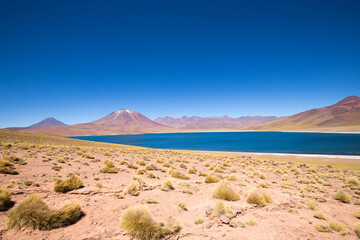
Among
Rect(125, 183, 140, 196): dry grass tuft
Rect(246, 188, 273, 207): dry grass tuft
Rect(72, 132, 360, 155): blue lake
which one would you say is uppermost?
Rect(125, 183, 140, 196): dry grass tuft

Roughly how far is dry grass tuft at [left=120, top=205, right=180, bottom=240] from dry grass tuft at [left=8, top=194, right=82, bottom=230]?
1609 mm

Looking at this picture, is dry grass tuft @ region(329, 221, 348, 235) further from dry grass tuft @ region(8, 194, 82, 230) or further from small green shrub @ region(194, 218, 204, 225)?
dry grass tuft @ region(8, 194, 82, 230)

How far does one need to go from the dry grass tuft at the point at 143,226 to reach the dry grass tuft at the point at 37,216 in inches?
63.4

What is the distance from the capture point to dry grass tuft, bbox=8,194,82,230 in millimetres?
4207

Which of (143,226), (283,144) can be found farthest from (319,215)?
(283,144)

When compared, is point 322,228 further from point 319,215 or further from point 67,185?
point 67,185

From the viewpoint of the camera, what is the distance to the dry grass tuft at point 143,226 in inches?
168

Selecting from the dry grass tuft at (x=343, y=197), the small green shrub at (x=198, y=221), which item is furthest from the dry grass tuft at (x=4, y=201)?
the dry grass tuft at (x=343, y=197)

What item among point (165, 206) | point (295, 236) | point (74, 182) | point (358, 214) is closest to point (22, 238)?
point (74, 182)

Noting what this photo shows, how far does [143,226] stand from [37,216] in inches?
109

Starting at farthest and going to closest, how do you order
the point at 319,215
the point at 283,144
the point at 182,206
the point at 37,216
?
the point at 283,144
the point at 182,206
the point at 319,215
the point at 37,216

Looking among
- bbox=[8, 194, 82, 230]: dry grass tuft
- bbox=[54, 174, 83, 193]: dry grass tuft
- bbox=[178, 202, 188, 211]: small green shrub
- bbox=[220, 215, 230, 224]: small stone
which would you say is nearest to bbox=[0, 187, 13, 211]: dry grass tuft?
bbox=[8, 194, 82, 230]: dry grass tuft

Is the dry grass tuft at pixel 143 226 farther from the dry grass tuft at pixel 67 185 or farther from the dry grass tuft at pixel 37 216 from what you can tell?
the dry grass tuft at pixel 67 185

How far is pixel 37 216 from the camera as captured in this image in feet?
14.1
